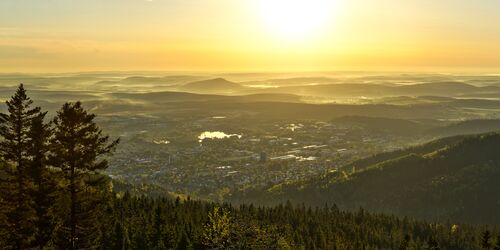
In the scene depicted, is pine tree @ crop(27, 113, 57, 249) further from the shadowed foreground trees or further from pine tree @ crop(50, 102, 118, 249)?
pine tree @ crop(50, 102, 118, 249)

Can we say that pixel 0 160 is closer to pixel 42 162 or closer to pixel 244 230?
pixel 42 162

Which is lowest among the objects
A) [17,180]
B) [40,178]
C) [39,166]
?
[17,180]

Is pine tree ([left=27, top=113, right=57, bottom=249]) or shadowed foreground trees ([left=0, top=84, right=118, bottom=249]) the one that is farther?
shadowed foreground trees ([left=0, top=84, right=118, bottom=249])

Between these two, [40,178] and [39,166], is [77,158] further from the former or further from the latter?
[40,178]

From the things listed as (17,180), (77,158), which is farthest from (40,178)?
(77,158)

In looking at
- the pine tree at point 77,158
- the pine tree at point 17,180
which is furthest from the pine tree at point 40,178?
the pine tree at point 77,158

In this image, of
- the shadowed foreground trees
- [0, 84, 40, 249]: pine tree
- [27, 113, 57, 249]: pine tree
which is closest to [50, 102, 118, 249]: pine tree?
the shadowed foreground trees

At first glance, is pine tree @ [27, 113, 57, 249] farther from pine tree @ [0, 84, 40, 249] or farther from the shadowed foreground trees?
pine tree @ [0, 84, 40, 249]
